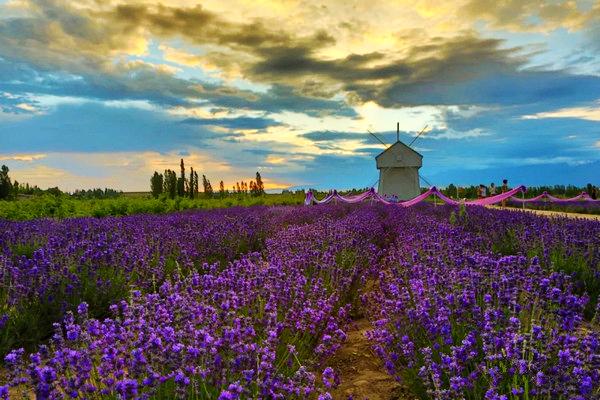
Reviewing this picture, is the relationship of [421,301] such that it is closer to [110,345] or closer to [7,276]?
[110,345]

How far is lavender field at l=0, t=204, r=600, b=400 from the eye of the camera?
208cm

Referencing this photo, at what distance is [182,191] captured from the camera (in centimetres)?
2802

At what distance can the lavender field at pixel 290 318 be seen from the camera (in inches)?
82.0

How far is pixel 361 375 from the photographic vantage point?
139 inches

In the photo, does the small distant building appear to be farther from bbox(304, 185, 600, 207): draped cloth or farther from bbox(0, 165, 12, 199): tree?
bbox(0, 165, 12, 199): tree

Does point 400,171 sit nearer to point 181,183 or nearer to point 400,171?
point 400,171

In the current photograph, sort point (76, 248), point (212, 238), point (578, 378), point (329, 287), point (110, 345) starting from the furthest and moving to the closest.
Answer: point (212, 238)
point (76, 248)
point (329, 287)
point (110, 345)
point (578, 378)

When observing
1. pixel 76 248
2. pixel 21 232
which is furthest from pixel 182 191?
pixel 76 248

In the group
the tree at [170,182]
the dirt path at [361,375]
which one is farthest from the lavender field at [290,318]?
the tree at [170,182]

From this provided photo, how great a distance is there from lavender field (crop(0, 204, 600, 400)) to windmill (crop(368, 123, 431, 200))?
863 inches

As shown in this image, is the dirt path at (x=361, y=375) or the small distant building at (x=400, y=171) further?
the small distant building at (x=400, y=171)

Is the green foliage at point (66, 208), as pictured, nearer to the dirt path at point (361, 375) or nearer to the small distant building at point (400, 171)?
the dirt path at point (361, 375)

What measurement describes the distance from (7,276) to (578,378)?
15.3 ft

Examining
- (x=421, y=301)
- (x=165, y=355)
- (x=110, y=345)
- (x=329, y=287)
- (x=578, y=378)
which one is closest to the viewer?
(x=578, y=378)
